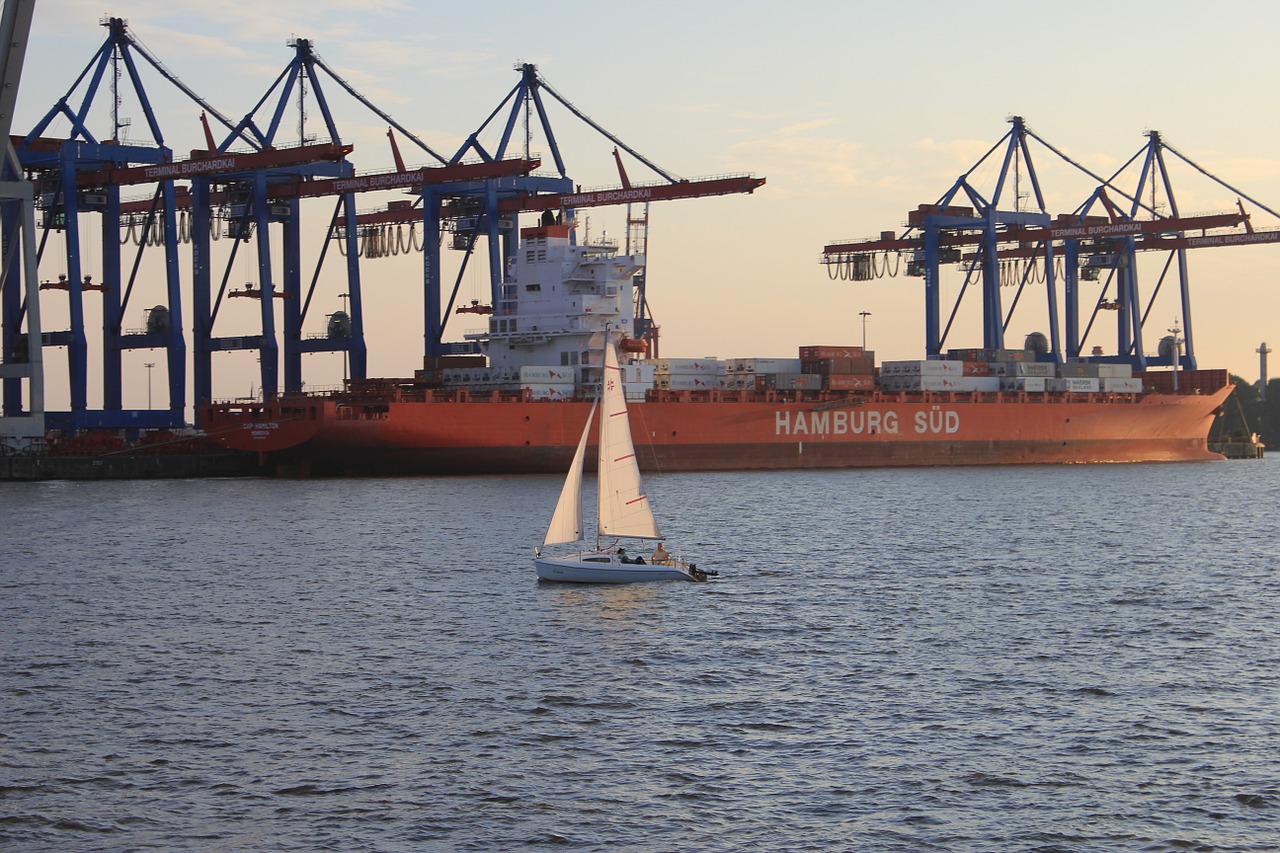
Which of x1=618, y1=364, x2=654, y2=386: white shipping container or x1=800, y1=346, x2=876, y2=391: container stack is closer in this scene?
Answer: x1=618, y1=364, x2=654, y2=386: white shipping container

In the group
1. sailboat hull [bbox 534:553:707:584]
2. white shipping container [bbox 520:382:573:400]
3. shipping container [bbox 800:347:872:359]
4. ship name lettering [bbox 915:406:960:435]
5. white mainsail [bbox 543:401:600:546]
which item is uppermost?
shipping container [bbox 800:347:872:359]

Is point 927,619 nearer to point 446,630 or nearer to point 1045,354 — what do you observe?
point 446,630

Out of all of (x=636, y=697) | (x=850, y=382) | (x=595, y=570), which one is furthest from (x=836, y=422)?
(x=636, y=697)

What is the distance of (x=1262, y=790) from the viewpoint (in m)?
18.9

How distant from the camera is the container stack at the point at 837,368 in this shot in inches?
3221

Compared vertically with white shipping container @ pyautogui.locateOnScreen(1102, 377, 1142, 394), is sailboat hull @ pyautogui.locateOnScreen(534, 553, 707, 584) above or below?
below

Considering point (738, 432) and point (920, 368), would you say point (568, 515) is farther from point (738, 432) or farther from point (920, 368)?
point (920, 368)

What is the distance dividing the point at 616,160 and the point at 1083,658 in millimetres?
53533

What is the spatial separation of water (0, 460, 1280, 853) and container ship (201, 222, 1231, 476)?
65.2 feet

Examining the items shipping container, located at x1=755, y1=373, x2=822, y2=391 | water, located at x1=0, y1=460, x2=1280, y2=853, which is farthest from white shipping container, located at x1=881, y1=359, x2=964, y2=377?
water, located at x1=0, y1=460, x2=1280, y2=853

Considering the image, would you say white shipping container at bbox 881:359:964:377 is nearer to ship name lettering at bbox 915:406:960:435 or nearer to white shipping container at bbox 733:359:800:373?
ship name lettering at bbox 915:406:960:435

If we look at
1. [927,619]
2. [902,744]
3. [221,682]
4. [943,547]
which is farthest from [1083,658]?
[943,547]

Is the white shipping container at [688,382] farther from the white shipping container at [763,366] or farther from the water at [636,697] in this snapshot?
the water at [636,697]

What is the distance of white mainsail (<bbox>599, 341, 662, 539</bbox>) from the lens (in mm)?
34031
